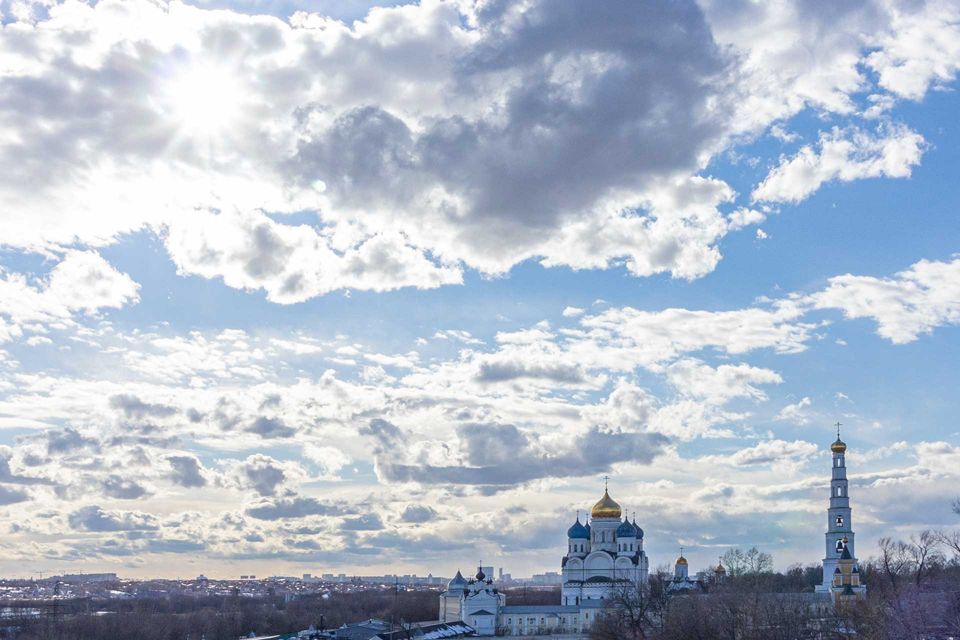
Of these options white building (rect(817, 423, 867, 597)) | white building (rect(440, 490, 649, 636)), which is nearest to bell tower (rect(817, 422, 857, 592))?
white building (rect(817, 423, 867, 597))

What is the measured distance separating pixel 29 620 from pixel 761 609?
204ft

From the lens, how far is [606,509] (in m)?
94.4

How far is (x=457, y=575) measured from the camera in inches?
3853

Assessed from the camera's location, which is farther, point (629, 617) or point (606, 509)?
point (606, 509)

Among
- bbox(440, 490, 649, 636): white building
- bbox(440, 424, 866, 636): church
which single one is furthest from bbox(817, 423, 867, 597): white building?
bbox(440, 490, 649, 636): white building

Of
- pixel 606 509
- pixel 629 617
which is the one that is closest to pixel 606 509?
pixel 606 509

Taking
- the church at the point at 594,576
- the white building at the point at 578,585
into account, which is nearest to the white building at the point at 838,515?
the church at the point at 594,576

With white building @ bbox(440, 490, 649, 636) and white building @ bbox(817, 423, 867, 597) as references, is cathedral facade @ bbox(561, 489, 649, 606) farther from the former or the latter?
white building @ bbox(817, 423, 867, 597)

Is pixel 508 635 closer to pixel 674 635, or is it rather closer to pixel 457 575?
pixel 457 575

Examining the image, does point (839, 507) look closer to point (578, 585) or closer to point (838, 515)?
point (838, 515)

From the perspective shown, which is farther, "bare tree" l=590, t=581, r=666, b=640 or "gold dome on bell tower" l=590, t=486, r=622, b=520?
"gold dome on bell tower" l=590, t=486, r=622, b=520

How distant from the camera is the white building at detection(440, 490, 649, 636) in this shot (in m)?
88.6

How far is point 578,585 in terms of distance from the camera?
91688 mm

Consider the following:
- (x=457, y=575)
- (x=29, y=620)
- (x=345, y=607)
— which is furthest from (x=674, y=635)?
(x=345, y=607)
